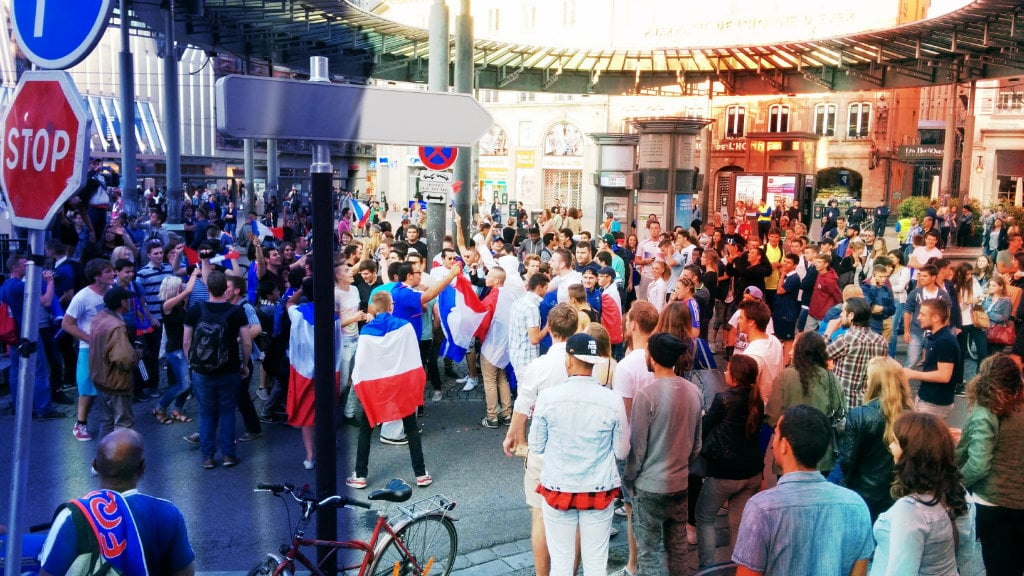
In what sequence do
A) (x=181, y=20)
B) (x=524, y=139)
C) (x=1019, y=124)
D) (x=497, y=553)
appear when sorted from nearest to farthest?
(x=497, y=553) → (x=181, y=20) → (x=1019, y=124) → (x=524, y=139)

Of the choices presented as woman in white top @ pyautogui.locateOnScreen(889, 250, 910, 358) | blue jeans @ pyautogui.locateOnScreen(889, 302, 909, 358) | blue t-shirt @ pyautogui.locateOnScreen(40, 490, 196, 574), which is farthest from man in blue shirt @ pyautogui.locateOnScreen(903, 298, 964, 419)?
blue t-shirt @ pyautogui.locateOnScreen(40, 490, 196, 574)

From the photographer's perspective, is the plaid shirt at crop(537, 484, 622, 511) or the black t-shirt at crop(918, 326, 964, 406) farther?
the black t-shirt at crop(918, 326, 964, 406)

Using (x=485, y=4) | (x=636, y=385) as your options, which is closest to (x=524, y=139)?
(x=485, y=4)

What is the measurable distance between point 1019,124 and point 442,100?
44431 mm

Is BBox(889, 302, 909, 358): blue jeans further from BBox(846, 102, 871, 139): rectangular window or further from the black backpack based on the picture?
BBox(846, 102, 871, 139): rectangular window

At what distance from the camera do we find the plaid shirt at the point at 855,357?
20.5 ft

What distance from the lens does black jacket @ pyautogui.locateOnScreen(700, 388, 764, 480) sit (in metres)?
5.13

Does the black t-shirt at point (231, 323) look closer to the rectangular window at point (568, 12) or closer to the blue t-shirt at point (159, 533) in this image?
the blue t-shirt at point (159, 533)

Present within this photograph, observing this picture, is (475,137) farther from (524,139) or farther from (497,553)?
(524,139)

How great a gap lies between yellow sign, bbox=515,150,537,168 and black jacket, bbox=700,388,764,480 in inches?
1932

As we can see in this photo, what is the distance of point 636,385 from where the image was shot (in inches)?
210

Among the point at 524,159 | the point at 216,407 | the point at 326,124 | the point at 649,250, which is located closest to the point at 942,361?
the point at 326,124

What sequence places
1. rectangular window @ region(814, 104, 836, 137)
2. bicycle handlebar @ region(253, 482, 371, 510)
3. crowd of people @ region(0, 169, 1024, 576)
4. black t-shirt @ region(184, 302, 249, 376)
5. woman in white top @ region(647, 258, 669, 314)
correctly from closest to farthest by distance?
crowd of people @ region(0, 169, 1024, 576) < bicycle handlebar @ region(253, 482, 371, 510) < black t-shirt @ region(184, 302, 249, 376) < woman in white top @ region(647, 258, 669, 314) < rectangular window @ region(814, 104, 836, 137)

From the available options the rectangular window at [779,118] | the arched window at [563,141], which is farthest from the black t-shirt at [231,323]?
the rectangular window at [779,118]
